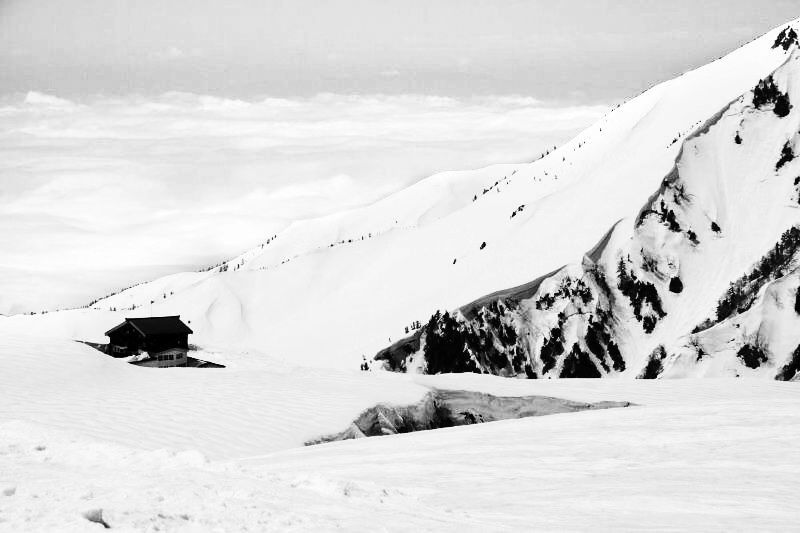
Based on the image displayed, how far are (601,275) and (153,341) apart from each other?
37507 millimetres

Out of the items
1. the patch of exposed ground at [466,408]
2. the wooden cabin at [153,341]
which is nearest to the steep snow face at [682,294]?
the wooden cabin at [153,341]

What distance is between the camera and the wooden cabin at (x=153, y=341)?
5681 centimetres

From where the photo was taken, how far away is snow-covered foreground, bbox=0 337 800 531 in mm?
11570

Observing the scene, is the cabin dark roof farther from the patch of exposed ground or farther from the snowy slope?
the snowy slope

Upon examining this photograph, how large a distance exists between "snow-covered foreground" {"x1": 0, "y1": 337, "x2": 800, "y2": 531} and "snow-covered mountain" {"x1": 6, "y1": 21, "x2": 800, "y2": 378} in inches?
1153

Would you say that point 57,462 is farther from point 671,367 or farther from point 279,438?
point 671,367

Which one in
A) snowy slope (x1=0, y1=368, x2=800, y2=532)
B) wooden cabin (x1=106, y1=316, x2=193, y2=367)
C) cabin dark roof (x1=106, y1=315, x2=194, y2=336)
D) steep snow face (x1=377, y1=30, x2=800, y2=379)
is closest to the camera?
snowy slope (x1=0, y1=368, x2=800, y2=532)

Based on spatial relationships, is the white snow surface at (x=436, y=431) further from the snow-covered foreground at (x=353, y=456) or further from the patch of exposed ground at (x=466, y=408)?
the patch of exposed ground at (x=466, y=408)

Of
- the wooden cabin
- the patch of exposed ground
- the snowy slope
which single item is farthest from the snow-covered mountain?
the snowy slope

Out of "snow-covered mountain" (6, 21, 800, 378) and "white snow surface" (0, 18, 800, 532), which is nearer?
"white snow surface" (0, 18, 800, 532)

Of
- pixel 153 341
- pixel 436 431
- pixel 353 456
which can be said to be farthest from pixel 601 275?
pixel 353 456

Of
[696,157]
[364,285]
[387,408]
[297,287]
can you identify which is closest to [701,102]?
[696,157]

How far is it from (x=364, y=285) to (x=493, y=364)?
31.1 meters

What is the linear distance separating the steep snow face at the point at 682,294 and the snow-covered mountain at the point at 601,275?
15 cm
